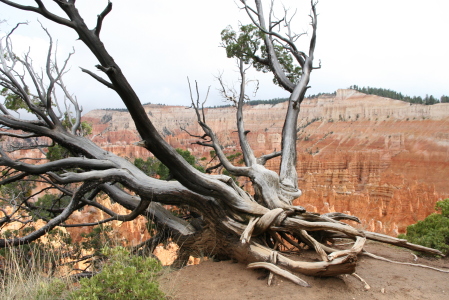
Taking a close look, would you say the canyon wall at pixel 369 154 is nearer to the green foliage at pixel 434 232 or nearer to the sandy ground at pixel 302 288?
the sandy ground at pixel 302 288

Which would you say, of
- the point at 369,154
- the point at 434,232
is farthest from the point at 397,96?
the point at 434,232

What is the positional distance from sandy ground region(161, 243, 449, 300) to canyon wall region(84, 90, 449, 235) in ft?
22.6

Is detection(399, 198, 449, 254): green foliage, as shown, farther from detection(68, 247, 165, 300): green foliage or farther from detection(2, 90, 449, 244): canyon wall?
detection(2, 90, 449, 244): canyon wall

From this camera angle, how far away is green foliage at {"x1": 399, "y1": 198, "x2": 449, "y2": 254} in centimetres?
486

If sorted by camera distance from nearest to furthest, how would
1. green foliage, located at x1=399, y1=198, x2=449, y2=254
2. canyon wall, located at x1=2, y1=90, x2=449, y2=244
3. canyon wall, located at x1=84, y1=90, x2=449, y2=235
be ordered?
1. green foliage, located at x1=399, y1=198, x2=449, y2=254
2. canyon wall, located at x1=2, y1=90, x2=449, y2=244
3. canyon wall, located at x1=84, y1=90, x2=449, y2=235

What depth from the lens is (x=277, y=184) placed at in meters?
5.00

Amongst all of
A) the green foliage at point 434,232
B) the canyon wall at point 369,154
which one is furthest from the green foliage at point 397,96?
the green foliage at point 434,232

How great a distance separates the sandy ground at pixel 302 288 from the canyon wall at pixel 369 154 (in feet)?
22.6

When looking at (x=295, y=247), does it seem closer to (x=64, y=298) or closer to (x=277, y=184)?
(x=277, y=184)

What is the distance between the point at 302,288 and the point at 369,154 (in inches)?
1475

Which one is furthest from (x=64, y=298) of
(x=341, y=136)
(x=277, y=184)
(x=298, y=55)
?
(x=341, y=136)

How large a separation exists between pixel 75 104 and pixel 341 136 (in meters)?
46.5

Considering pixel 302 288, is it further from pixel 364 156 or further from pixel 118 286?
pixel 364 156

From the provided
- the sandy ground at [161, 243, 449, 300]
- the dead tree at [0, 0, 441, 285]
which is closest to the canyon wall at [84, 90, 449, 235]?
the dead tree at [0, 0, 441, 285]
